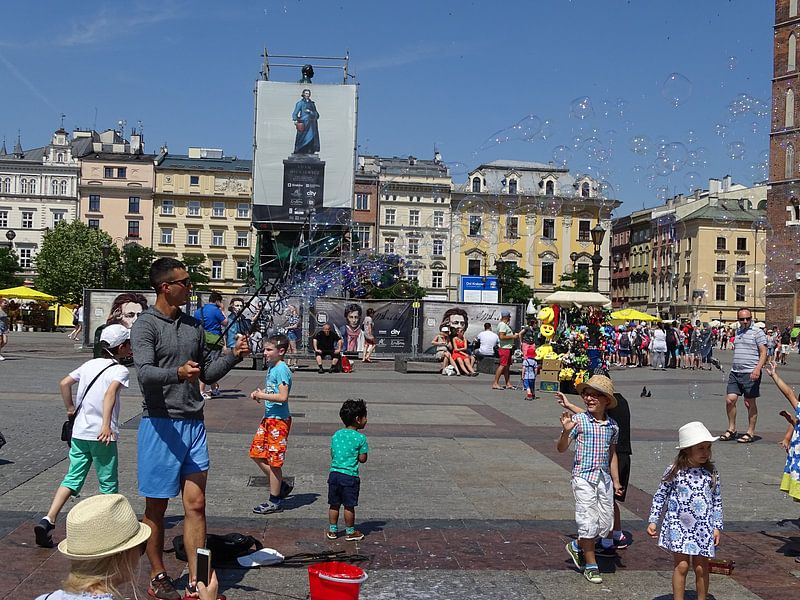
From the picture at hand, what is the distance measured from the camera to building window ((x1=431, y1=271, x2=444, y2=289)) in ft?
284

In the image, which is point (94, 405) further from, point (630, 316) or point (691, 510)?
point (630, 316)

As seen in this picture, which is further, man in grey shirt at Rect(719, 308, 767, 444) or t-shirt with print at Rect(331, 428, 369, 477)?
man in grey shirt at Rect(719, 308, 767, 444)

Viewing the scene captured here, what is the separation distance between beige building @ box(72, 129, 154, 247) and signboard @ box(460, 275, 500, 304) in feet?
180

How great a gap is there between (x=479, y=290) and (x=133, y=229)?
57348mm

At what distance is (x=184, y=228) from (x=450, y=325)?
2735 inches

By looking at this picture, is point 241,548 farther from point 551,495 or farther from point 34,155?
point 34,155

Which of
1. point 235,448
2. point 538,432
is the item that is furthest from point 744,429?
point 235,448

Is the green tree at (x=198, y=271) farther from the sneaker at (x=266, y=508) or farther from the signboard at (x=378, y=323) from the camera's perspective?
the sneaker at (x=266, y=508)

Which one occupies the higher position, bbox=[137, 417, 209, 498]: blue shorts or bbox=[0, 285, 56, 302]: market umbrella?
bbox=[0, 285, 56, 302]: market umbrella

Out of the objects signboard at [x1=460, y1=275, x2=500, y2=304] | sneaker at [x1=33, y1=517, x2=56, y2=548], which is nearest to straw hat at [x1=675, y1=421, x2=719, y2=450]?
sneaker at [x1=33, y1=517, x2=56, y2=548]

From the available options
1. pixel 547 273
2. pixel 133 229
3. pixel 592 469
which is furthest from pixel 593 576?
pixel 133 229

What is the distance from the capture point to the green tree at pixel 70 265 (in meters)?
78.3

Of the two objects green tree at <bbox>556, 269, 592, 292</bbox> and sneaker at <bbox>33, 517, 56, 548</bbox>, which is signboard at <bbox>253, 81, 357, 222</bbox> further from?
green tree at <bbox>556, 269, 592, 292</bbox>

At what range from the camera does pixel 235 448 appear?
10867 millimetres
